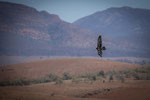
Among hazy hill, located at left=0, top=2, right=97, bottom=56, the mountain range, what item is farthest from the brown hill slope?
the mountain range

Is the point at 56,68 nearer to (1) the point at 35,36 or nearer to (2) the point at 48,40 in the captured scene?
(2) the point at 48,40

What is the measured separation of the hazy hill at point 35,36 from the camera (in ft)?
357

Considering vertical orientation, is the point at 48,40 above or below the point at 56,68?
above

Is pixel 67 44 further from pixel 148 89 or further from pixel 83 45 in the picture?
pixel 148 89

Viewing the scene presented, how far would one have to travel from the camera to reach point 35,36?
12669 centimetres

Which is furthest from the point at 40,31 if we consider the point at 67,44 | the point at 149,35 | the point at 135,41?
the point at 149,35

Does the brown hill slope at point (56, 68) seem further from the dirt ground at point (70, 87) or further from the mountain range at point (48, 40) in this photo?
the mountain range at point (48, 40)

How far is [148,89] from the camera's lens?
1716 cm

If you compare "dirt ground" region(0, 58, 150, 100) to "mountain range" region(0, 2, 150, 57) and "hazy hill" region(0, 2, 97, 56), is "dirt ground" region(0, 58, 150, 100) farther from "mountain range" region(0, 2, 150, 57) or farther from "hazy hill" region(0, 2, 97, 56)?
"mountain range" region(0, 2, 150, 57)

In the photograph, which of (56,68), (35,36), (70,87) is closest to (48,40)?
(35,36)

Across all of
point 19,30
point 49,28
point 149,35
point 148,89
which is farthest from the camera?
point 149,35

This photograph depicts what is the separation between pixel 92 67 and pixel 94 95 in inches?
895

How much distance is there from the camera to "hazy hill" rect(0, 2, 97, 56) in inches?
4286

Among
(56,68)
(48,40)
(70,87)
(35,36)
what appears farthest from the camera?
(35,36)
